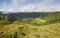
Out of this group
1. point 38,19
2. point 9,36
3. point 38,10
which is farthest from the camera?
point 38,10

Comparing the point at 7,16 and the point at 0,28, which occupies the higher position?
the point at 7,16

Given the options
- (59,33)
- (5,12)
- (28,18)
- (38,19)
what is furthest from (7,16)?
(59,33)

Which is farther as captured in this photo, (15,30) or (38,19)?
(38,19)

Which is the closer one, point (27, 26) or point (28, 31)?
point (28, 31)

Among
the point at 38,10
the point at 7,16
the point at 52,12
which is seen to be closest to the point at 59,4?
the point at 52,12

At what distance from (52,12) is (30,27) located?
200cm

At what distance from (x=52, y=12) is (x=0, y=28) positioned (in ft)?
11.1

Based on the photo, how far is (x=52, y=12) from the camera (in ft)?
29.9

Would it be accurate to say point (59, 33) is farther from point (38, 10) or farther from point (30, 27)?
point (38, 10)

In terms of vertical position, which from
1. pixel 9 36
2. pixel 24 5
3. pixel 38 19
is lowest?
pixel 9 36

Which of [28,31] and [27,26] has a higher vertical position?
[27,26]

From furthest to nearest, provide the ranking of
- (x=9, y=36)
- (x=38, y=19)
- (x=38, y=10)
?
(x=38, y=10), (x=38, y=19), (x=9, y=36)

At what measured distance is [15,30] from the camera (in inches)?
302

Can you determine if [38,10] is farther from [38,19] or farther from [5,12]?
[5,12]
